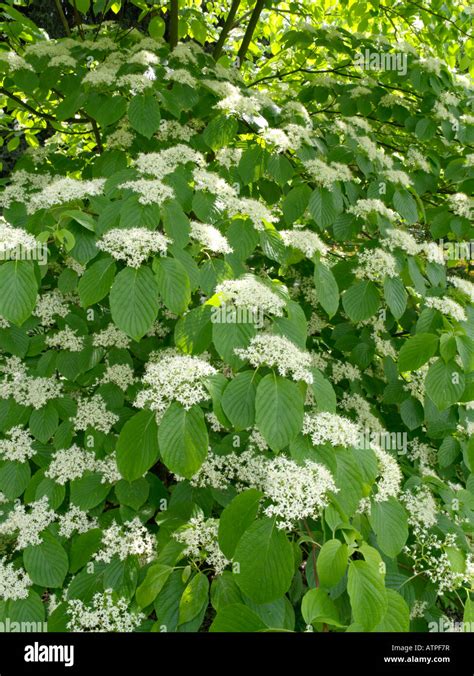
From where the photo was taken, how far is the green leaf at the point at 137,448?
59.1 inches

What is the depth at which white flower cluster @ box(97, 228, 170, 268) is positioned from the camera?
5.37 ft

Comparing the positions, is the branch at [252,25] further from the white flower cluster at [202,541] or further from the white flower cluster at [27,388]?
the white flower cluster at [202,541]

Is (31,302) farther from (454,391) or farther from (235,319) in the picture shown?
(454,391)

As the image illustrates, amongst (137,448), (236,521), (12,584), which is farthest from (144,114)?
(12,584)

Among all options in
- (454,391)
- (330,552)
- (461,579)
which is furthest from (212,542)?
(454,391)

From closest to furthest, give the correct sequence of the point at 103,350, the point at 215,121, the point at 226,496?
1. the point at 226,496
2. the point at 103,350
3. the point at 215,121

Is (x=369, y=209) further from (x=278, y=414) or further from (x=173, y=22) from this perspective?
(x=173, y=22)

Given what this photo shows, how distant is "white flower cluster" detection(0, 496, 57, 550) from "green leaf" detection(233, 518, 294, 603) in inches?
33.9

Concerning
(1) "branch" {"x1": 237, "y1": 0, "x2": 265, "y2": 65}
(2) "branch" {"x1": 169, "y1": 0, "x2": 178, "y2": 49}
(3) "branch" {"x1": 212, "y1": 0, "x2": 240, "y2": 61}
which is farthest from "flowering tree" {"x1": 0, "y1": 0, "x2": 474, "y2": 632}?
(3) "branch" {"x1": 212, "y1": 0, "x2": 240, "y2": 61}

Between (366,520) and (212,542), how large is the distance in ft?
1.83

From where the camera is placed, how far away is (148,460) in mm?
1499

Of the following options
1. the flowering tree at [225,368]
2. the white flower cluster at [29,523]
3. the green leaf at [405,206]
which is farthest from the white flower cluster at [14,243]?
the green leaf at [405,206]

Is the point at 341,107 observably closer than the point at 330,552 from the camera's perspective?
No
